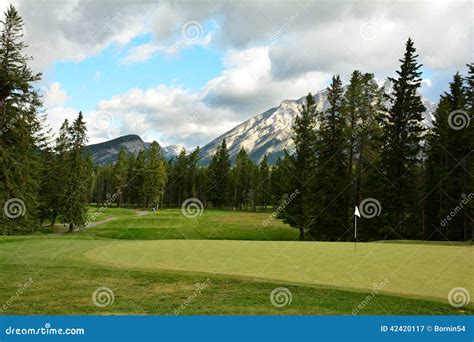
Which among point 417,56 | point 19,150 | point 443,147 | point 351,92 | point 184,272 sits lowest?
point 184,272

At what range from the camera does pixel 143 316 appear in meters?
9.46

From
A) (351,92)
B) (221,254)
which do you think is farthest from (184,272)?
(351,92)

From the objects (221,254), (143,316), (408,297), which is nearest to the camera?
(143,316)

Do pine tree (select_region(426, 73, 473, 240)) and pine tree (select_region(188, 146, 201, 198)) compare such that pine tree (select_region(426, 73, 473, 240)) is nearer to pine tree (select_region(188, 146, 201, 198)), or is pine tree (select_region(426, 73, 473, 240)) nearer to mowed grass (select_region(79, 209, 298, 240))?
mowed grass (select_region(79, 209, 298, 240))

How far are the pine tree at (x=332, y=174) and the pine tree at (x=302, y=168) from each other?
1.08m

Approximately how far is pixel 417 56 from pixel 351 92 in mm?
7789

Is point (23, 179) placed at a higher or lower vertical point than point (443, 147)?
lower

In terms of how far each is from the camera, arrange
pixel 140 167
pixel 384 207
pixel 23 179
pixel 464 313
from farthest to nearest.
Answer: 1. pixel 140 167
2. pixel 384 207
3. pixel 23 179
4. pixel 464 313

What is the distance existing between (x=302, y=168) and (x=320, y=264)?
30.0 meters

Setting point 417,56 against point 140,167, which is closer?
point 417,56

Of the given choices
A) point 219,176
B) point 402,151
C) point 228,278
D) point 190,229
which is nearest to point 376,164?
point 402,151

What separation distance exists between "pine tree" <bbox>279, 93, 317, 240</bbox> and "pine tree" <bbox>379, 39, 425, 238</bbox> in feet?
25.4

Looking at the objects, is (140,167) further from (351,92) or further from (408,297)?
(408,297)

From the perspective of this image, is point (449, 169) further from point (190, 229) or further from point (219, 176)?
point (219, 176)
